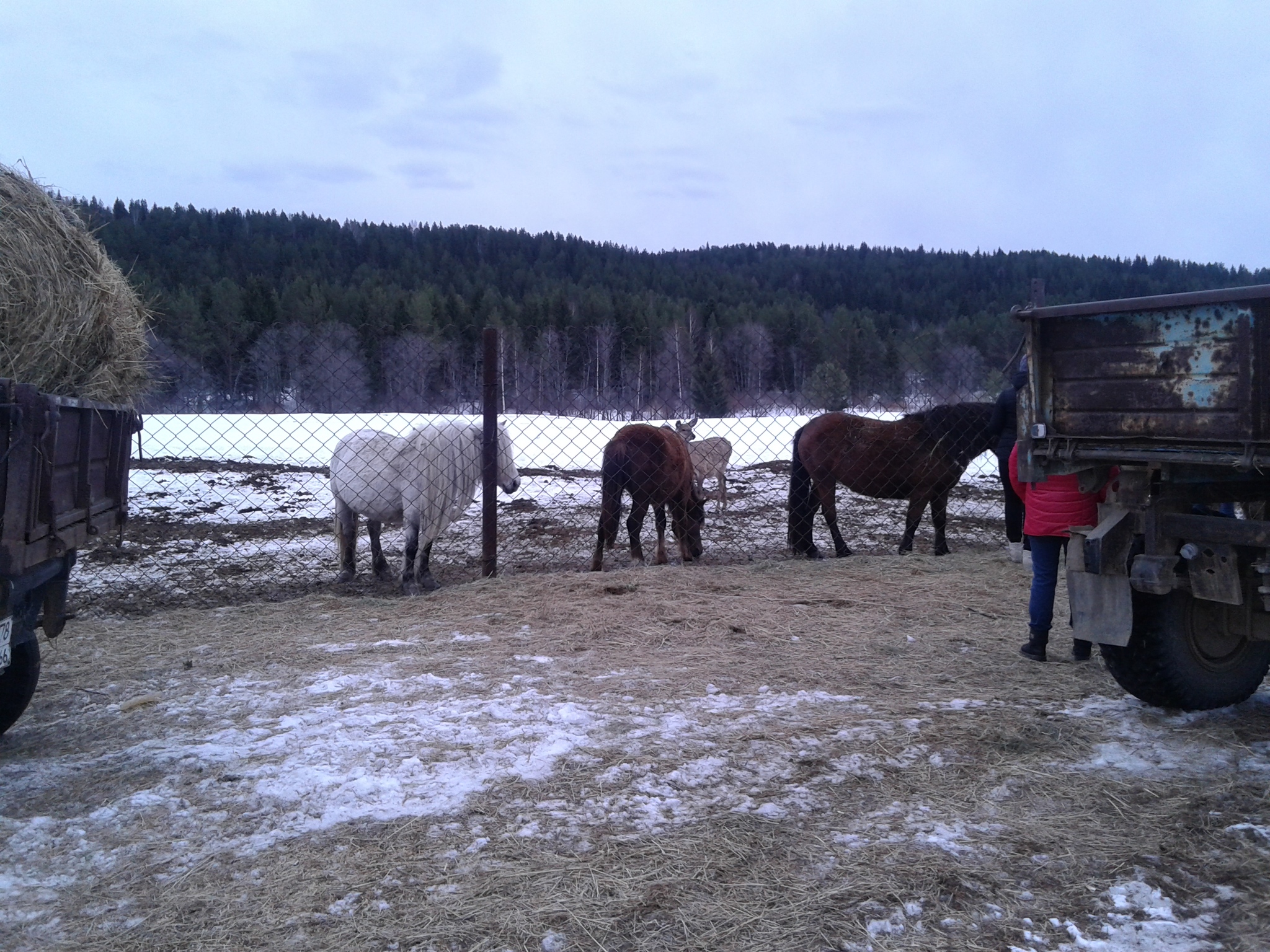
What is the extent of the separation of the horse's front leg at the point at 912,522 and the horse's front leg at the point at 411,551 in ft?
16.0

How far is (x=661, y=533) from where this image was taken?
8.33 metres

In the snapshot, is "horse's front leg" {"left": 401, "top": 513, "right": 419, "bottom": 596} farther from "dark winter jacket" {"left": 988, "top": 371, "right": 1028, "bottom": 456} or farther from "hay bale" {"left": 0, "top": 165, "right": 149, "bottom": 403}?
"dark winter jacket" {"left": 988, "top": 371, "right": 1028, "bottom": 456}

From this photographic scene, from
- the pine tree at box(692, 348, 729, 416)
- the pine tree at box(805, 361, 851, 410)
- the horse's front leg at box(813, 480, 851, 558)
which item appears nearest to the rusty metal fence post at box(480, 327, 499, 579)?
the horse's front leg at box(813, 480, 851, 558)

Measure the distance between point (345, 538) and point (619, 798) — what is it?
207 inches

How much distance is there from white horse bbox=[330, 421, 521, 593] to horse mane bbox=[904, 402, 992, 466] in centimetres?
458

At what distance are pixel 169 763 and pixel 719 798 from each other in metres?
2.19

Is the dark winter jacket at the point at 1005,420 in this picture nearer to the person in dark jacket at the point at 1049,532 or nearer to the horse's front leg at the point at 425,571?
the person in dark jacket at the point at 1049,532

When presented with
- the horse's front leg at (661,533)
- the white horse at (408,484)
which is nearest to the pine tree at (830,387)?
the horse's front leg at (661,533)

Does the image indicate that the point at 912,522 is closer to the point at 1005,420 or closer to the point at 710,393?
the point at 1005,420

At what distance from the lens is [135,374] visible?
4145 millimetres

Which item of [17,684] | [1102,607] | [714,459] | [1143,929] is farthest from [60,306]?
[714,459]

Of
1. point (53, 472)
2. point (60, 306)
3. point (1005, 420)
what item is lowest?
point (53, 472)

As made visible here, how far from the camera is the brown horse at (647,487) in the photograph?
8.08 m

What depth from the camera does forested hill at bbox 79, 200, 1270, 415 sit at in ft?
84.7
